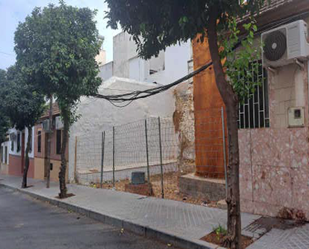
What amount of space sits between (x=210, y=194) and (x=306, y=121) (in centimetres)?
318

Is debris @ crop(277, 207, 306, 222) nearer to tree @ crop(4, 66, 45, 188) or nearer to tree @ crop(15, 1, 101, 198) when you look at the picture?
tree @ crop(15, 1, 101, 198)

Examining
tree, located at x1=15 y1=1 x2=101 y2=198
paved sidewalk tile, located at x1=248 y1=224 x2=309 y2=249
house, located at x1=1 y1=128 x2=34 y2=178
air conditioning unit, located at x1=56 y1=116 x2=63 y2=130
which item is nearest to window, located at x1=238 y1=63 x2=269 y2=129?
paved sidewalk tile, located at x1=248 y1=224 x2=309 y2=249

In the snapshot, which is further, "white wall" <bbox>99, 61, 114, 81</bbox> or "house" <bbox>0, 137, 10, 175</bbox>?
"white wall" <bbox>99, 61, 114, 81</bbox>

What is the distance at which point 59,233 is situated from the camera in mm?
5805

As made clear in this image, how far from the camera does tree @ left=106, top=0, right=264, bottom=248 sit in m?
4.11

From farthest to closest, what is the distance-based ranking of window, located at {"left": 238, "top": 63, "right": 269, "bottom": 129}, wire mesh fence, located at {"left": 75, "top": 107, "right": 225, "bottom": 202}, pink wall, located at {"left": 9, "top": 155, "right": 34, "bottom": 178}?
pink wall, located at {"left": 9, "top": 155, "right": 34, "bottom": 178} → wire mesh fence, located at {"left": 75, "top": 107, "right": 225, "bottom": 202} → window, located at {"left": 238, "top": 63, "right": 269, "bottom": 129}

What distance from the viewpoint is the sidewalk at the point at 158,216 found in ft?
16.0

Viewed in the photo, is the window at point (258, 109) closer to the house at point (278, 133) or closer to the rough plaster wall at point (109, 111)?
the house at point (278, 133)

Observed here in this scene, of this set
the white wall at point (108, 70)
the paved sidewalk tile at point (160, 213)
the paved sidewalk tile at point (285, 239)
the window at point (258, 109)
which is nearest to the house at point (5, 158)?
the white wall at point (108, 70)

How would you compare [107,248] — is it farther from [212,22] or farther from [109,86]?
[109,86]

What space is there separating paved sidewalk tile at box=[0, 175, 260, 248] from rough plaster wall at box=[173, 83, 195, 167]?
4491 mm

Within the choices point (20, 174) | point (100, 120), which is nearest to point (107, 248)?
point (100, 120)

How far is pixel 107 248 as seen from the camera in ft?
15.8

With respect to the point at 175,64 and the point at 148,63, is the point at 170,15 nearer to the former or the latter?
the point at 175,64
